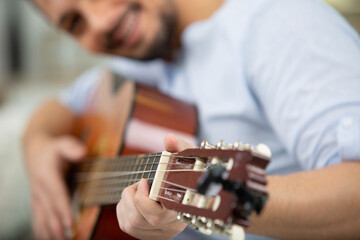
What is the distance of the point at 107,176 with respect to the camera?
1.64ft

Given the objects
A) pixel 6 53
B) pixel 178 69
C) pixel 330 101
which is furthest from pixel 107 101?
pixel 6 53

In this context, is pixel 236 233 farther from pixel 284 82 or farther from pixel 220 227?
pixel 284 82

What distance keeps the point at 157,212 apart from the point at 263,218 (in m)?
0.09

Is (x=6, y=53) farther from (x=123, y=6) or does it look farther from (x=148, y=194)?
(x=148, y=194)

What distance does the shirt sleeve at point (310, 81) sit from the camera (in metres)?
0.35

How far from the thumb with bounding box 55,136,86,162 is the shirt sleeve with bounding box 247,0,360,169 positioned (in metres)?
0.38

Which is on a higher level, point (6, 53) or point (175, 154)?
point (175, 154)

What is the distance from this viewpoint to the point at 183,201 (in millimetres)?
258

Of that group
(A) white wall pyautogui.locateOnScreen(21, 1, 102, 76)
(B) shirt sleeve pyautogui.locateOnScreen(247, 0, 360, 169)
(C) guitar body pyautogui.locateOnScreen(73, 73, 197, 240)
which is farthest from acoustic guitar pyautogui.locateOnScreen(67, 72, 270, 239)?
(A) white wall pyautogui.locateOnScreen(21, 1, 102, 76)

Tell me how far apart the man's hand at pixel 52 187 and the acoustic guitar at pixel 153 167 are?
0.02m

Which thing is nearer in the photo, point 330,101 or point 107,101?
point 330,101

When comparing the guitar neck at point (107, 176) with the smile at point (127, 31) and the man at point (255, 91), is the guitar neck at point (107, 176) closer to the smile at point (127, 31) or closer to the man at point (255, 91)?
the man at point (255, 91)

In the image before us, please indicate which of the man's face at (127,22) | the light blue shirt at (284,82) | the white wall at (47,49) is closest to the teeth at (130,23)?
the man's face at (127,22)

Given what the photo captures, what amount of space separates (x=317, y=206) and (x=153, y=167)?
0.13 meters
